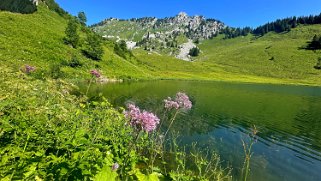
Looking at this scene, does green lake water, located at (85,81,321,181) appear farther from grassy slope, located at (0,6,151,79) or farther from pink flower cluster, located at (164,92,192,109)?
grassy slope, located at (0,6,151,79)

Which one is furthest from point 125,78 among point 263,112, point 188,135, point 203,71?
point 203,71

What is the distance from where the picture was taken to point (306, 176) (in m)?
20.2

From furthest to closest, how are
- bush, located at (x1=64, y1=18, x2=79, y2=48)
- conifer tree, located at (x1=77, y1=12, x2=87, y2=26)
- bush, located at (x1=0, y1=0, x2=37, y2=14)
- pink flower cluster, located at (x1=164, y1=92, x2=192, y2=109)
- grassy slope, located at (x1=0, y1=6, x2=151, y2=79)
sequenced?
conifer tree, located at (x1=77, y1=12, x2=87, y2=26) → bush, located at (x1=0, y1=0, x2=37, y2=14) → bush, located at (x1=64, y1=18, x2=79, y2=48) → grassy slope, located at (x1=0, y1=6, x2=151, y2=79) → pink flower cluster, located at (x1=164, y1=92, x2=192, y2=109)

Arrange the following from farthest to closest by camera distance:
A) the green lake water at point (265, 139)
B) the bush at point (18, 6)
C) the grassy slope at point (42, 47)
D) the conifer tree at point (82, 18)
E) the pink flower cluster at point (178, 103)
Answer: the conifer tree at point (82, 18), the bush at point (18, 6), the grassy slope at point (42, 47), the green lake water at point (265, 139), the pink flower cluster at point (178, 103)

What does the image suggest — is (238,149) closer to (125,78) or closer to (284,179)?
(284,179)

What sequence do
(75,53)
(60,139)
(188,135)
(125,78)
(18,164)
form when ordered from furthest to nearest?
(125,78)
(75,53)
(188,135)
(60,139)
(18,164)

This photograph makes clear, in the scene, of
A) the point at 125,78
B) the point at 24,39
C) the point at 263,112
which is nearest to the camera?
the point at 263,112

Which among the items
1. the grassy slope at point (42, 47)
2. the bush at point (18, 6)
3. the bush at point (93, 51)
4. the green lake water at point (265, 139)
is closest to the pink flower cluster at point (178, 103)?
the green lake water at point (265, 139)

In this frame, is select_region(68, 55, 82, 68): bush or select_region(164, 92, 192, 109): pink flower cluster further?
select_region(68, 55, 82, 68): bush

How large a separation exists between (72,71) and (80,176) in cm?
6952

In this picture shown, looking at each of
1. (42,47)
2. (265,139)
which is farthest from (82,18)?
(265,139)

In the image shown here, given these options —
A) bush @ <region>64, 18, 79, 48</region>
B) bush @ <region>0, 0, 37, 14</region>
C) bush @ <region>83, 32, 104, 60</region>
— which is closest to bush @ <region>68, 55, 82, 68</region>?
bush @ <region>83, 32, 104, 60</region>

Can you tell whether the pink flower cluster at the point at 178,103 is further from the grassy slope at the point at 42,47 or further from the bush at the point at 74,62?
the bush at the point at 74,62

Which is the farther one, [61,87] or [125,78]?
[125,78]
